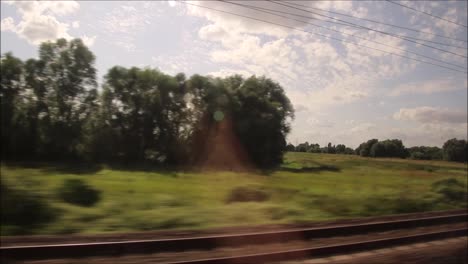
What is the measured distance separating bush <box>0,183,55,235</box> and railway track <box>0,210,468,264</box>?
10.8 feet

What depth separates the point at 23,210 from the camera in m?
11.8

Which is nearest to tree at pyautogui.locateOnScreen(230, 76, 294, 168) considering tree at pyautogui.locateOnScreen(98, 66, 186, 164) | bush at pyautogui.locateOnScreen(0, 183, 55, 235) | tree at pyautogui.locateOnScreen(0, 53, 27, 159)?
tree at pyautogui.locateOnScreen(98, 66, 186, 164)

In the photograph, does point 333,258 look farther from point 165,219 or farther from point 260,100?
point 260,100

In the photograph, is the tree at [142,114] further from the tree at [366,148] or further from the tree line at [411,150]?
the tree at [366,148]

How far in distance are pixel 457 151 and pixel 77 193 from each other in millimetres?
97630

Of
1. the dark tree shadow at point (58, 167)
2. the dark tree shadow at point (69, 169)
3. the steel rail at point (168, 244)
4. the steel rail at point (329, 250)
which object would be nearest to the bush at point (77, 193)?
the steel rail at point (168, 244)

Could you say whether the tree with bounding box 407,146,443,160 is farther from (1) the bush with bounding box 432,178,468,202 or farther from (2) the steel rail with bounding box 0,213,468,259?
(2) the steel rail with bounding box 0,213,468,259

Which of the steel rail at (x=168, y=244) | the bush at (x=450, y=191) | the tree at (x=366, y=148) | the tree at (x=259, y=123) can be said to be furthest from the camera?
the tree at (x=366, y=148)

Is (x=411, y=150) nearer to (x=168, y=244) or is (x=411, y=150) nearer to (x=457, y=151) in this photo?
(x=457, y=151)

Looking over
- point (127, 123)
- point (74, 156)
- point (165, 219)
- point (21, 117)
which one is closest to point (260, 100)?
point (127, 123)

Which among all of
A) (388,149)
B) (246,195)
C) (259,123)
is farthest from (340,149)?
(246,195)

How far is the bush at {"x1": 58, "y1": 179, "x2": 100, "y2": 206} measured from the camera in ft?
48.2

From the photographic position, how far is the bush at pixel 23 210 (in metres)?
11.5

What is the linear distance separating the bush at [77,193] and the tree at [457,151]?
9667 cm
